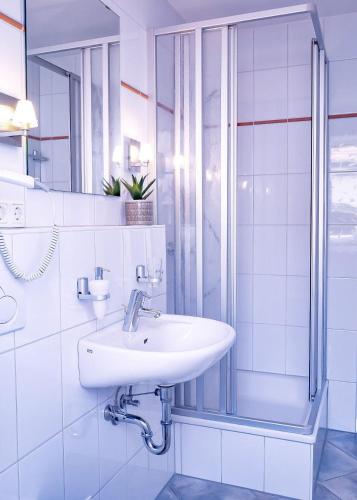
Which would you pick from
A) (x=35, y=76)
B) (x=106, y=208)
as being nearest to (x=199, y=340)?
(x=106, y=208)

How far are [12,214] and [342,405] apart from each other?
91.6 inches

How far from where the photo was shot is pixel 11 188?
145 centimetres

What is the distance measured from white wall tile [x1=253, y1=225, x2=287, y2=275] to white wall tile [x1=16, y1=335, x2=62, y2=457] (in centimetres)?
180

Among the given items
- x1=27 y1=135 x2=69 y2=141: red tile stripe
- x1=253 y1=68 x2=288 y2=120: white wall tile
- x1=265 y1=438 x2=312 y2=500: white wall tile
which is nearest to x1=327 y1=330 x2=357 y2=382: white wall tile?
x1=265 y1=438 x2=312 y2=500: white wall tile

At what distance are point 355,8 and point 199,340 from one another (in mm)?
2158

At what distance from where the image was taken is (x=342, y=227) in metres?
2.82

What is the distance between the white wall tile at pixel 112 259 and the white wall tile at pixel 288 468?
959mm

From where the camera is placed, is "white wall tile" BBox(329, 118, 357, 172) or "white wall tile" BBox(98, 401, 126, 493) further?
"white wall tile" BBox(329, 118, 357, 172)

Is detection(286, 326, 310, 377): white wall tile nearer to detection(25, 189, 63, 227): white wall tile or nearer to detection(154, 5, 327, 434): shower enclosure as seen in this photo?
detection(154, 5, 327, 434): shower enclosure

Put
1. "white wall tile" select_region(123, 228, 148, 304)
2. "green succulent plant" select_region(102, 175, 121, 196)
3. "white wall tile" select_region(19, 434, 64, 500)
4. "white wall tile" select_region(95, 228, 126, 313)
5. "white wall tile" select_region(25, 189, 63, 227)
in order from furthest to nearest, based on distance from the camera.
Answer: "green succulent plant" select_region(102, 175, 121, 196) < "white wall tile" select_region(123, 228, 148, 304) < "white wall tile" select_region(95, 228, 126, 313) < "white wall tile" select_region(25, 189, 63, 227) < "white wall tile" select_region(19, 434, 64, 500)

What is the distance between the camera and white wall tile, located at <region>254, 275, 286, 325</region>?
2.98 metres

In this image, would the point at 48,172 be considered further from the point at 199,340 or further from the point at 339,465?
the point at 339,465

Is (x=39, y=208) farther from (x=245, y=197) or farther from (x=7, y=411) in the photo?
(x=245, y=197)

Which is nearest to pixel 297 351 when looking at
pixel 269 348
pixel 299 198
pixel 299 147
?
pixel 269 348
